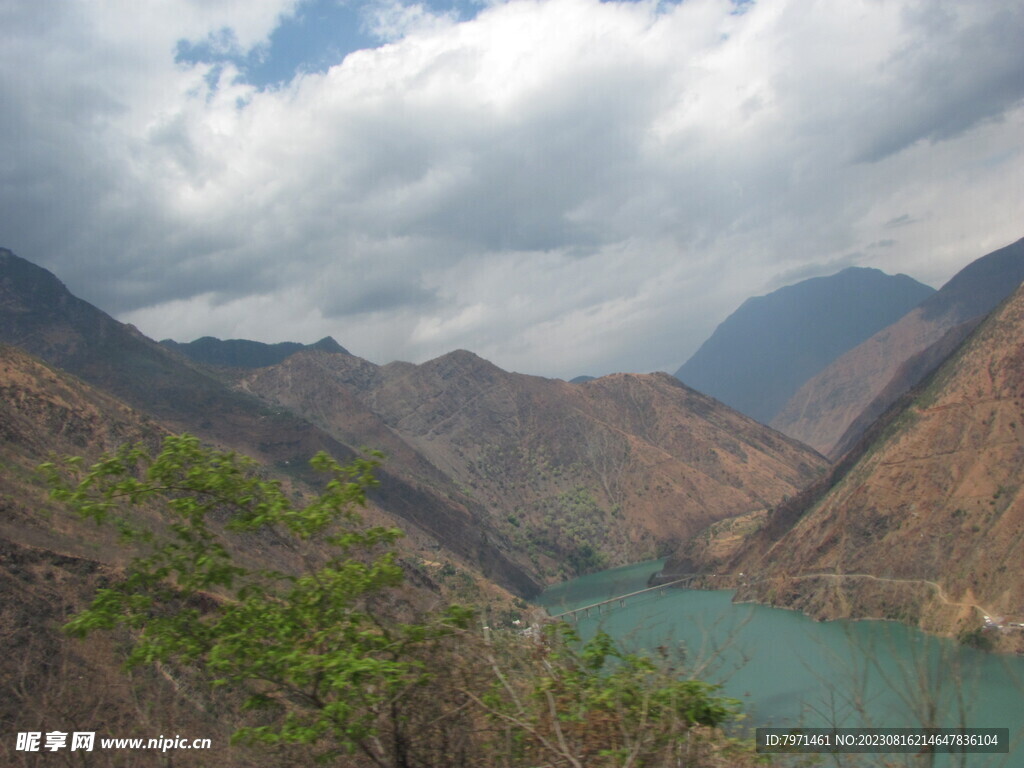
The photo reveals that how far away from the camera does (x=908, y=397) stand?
6838cm

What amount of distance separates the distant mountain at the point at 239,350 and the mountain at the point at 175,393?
65.4 m

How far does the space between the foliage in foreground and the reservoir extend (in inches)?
21.4

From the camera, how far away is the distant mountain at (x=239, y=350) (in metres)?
164

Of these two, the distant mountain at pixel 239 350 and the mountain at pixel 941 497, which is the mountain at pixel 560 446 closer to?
the distant mountain at pixel 239 350

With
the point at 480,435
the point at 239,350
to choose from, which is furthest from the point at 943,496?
the point at 239,350

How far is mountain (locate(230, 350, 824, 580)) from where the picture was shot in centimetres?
11988

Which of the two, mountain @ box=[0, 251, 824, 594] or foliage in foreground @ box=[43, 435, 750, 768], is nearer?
foliage in foreground @ box=[43, 435, 750, 768]

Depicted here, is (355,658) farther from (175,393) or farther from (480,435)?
(480,435)

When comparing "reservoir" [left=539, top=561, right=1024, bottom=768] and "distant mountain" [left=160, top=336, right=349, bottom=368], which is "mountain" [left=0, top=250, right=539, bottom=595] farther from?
"distant mountain" [left=160, top=336, right=349, bottom=368]

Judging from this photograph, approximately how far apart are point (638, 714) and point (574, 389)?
513 ft

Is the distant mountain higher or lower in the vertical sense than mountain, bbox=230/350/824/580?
higher

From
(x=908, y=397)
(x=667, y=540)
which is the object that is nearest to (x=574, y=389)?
(x=667, y=540)

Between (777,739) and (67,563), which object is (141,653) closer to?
(777,739)

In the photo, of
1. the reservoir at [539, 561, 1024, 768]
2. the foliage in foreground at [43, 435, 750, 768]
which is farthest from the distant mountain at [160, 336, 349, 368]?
the foliage in foreground at [43, 435, 750, 768]
